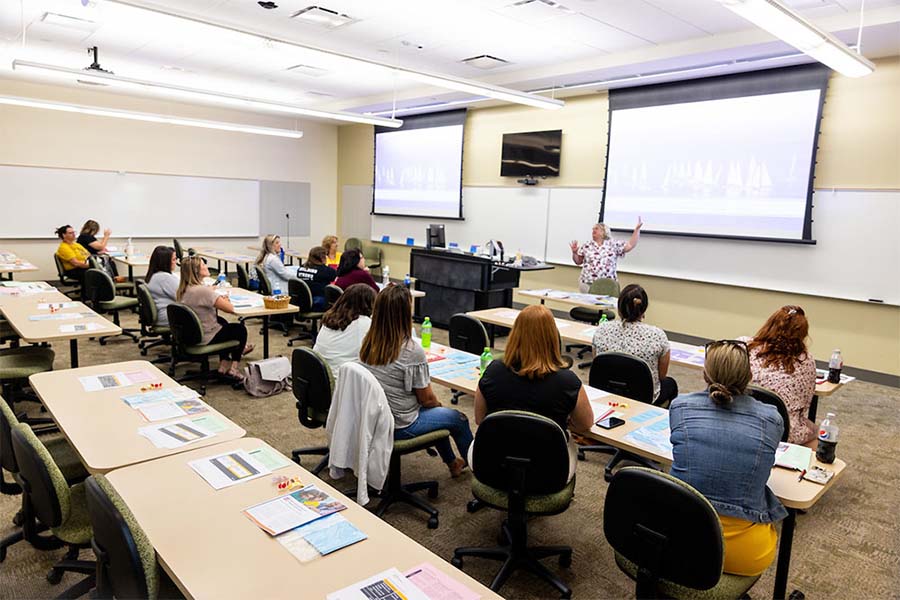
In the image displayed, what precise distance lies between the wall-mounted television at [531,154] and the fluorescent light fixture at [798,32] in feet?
14.3

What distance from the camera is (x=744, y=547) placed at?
202 centimetres

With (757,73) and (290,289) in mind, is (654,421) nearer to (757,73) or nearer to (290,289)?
(290,289)

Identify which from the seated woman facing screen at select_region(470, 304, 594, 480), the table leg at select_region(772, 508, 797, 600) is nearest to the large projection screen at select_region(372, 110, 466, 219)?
the seated woman facing screen at select_region(470, 304, 594, 480)

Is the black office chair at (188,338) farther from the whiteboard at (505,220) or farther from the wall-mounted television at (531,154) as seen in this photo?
the wall-mounted television at (531,154)

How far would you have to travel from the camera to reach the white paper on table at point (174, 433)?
231 cm

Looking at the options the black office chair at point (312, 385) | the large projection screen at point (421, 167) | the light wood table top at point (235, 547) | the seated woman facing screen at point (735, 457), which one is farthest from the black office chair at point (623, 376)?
the large projection screen at point (421, 167)

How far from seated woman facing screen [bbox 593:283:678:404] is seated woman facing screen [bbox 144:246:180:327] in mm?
3828

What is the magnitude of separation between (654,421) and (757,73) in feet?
17.9

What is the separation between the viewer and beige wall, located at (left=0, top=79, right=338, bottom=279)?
381 inches

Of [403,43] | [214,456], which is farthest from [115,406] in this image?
[403,43]

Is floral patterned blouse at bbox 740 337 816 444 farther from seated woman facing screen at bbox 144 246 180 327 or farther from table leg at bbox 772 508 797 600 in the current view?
seated woman facing screen at bbox 144 246 180 327

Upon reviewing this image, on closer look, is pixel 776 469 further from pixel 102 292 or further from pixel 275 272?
pixel 102 292

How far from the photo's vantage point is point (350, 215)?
13.1m

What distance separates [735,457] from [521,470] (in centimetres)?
78
